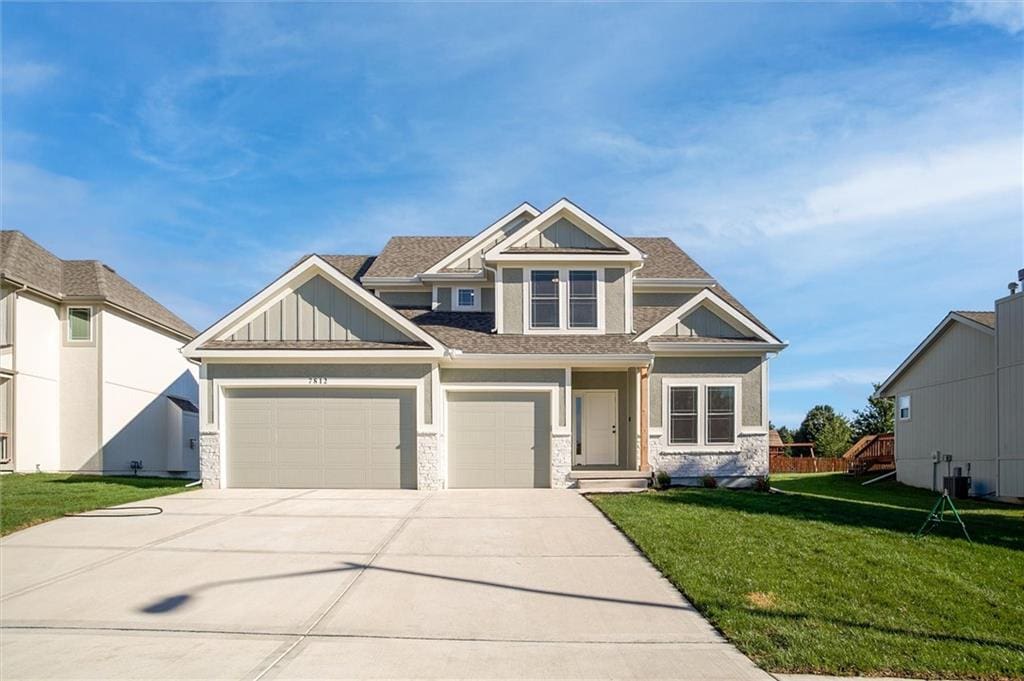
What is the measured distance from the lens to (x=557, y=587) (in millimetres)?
8719

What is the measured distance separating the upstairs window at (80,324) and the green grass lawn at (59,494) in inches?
186

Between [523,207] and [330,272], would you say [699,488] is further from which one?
[330,272]

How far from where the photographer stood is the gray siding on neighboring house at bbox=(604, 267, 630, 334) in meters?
19.3

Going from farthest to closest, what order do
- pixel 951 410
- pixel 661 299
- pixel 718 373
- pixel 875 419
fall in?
1. pixel 875 419
2. pixel 951 410
3. pixel 661 299
4. pixel 718 373

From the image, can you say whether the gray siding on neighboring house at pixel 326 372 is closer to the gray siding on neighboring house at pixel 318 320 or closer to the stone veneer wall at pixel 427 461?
the stone veneer wall at pixel 427 461

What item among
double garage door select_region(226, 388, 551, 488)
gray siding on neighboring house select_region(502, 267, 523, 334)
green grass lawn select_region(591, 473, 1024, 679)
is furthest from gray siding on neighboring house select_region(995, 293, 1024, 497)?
double garage door select_region(226, 388, 551, 488)

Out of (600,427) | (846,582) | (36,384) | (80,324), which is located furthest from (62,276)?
(846,582)

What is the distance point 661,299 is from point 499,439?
22.6 feet

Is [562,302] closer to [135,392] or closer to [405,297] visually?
[405,297]

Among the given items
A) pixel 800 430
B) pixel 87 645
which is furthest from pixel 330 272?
pixel 800 430

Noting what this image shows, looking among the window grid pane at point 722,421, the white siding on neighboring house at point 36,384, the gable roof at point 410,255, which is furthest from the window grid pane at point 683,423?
the white siding on neighboring house at point 36,384

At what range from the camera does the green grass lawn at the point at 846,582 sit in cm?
648

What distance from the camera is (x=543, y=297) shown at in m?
19.3

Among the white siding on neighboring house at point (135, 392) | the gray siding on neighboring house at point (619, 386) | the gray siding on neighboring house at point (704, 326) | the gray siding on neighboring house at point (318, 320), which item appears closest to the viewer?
the gray siding on neighboring house at point (318, 320)
